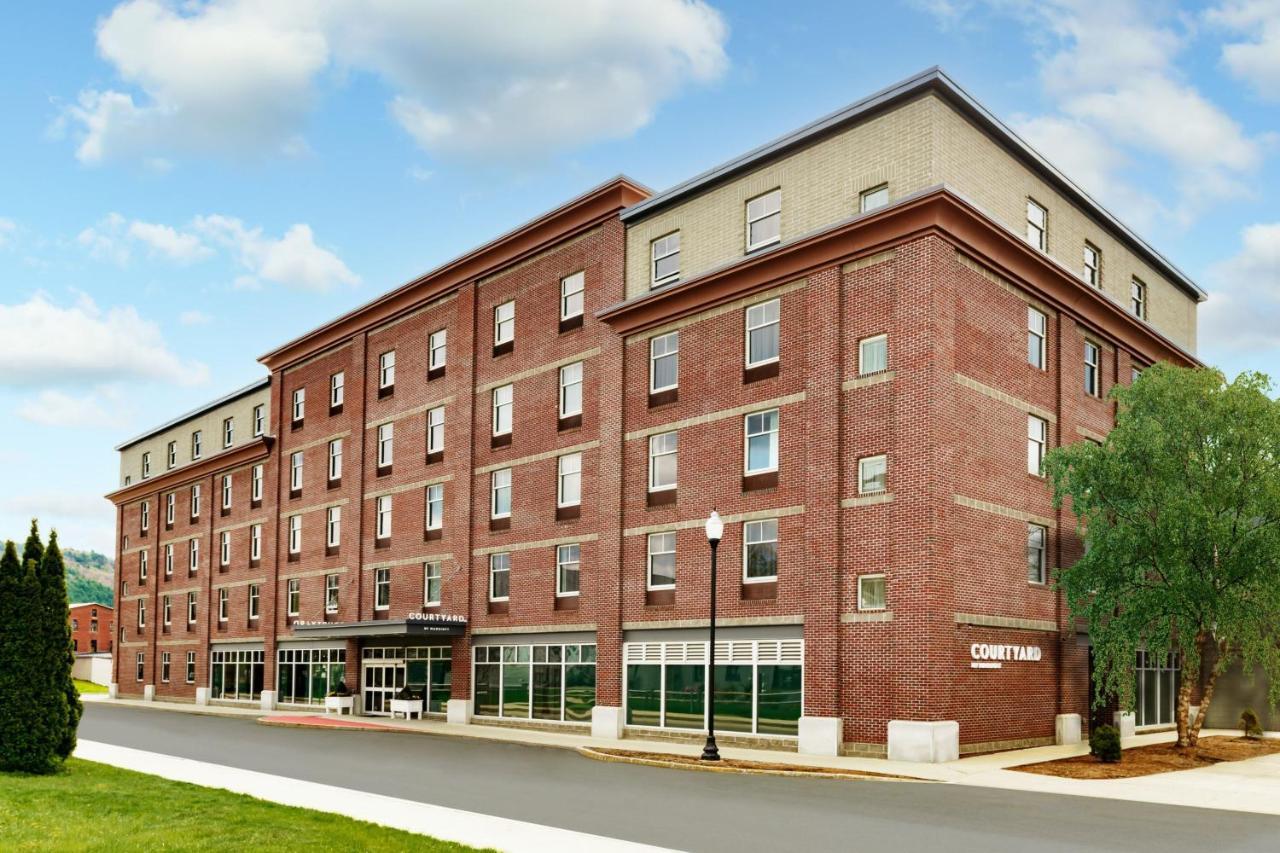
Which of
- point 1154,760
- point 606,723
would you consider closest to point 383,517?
point 606,723

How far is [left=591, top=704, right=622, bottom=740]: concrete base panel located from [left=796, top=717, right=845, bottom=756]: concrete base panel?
7254mm

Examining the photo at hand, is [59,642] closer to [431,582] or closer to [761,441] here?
[761,441]

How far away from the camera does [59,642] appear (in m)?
21.3

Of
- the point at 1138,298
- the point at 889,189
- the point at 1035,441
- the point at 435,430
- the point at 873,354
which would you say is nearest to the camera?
the point at 873,354

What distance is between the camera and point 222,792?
18.8 metres

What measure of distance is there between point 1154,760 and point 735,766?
9.97 m

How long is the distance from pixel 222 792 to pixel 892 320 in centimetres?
1838

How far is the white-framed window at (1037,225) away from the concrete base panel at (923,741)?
45.7 ft

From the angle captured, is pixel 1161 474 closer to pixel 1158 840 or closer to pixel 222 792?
pixel 1158 840

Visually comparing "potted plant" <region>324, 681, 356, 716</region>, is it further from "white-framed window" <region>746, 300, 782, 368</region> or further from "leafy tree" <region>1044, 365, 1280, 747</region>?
"leafy tree" <region>1044, 365, 1280, 747</region>

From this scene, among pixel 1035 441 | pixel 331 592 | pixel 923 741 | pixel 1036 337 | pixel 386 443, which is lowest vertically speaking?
pixel 923 741

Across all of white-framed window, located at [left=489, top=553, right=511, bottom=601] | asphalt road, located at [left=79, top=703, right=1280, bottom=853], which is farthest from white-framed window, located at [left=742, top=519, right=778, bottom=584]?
white-framed window, located at [left=489, top=553, right=511, bottom=601]

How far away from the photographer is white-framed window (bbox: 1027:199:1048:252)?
3297cm

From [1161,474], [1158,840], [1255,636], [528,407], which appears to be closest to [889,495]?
[1161,474]
